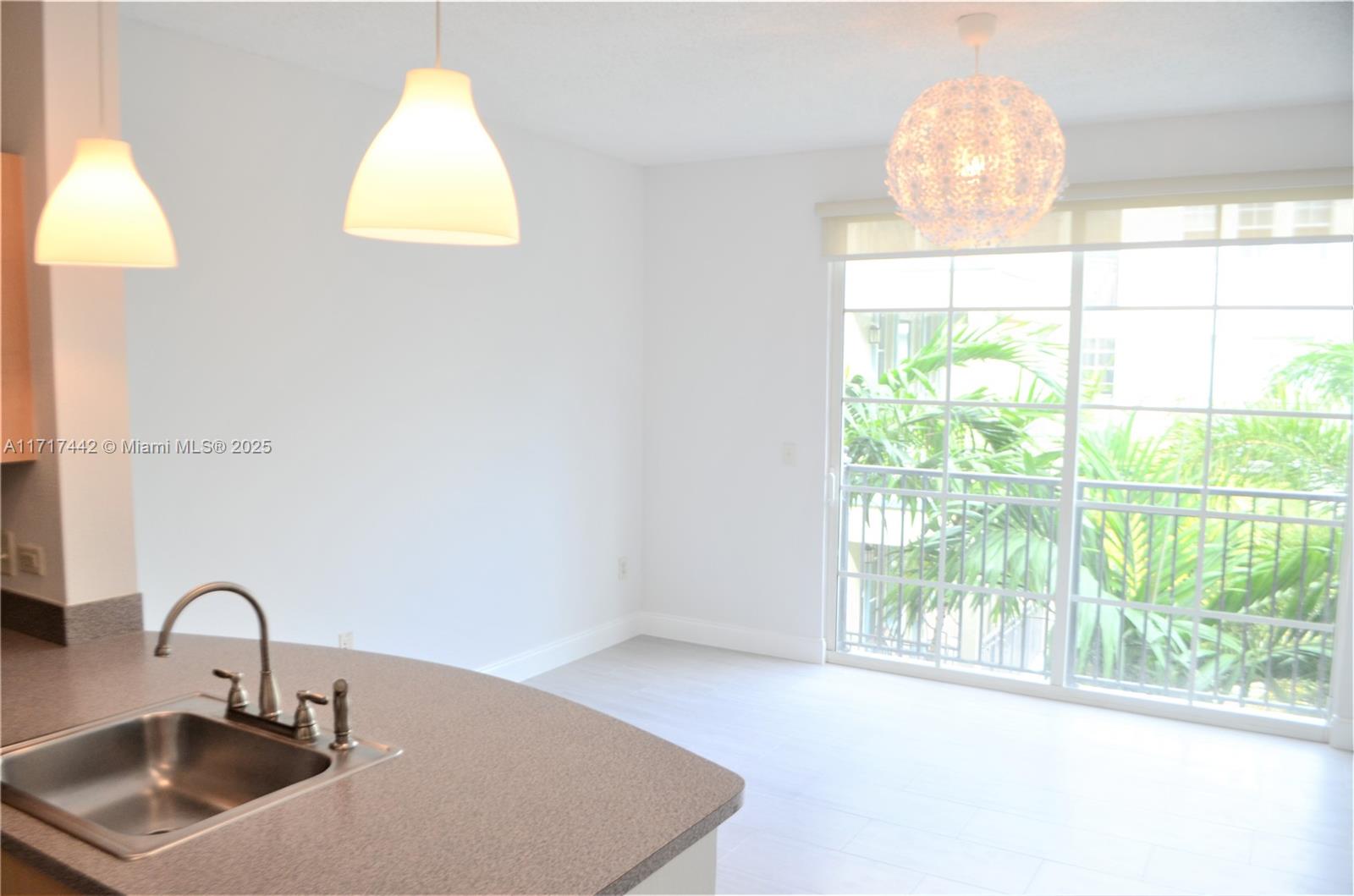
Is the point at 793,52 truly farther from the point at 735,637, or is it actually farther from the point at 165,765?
the point at 735,637

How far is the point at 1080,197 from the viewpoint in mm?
4164

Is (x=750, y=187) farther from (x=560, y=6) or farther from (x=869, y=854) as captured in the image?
(x=869, y=854)

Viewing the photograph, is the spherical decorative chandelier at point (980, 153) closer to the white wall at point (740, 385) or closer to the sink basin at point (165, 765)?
the white wall at point (740, 385)

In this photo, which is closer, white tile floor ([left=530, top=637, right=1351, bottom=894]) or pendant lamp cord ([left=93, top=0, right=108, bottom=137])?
pendant lamp cord ([left=93, top=0, right=108, bottom=137])

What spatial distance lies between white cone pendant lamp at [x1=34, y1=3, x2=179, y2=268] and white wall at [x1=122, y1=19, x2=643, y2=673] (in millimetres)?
1213

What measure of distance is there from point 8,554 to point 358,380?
1491mm

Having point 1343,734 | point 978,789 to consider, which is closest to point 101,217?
point 978,789

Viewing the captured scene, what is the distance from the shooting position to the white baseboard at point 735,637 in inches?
196

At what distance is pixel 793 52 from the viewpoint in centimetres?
318

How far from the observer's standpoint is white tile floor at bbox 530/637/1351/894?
2.94 m

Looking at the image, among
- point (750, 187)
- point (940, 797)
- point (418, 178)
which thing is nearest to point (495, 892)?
point (418, 178)

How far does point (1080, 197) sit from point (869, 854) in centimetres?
281

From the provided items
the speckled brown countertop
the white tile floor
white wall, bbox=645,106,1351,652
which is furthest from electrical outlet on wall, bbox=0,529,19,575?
white wall, bbox=645,106,1351,652

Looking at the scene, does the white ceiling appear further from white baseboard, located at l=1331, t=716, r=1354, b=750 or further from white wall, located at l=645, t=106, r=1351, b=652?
white baseboard, located at l=1331, t=716, r=1354, b=750
